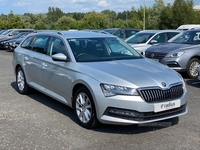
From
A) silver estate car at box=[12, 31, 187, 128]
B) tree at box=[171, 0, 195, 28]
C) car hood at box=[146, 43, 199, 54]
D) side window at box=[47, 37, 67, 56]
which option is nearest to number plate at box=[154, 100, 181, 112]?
silver estate car at box=[12, 31, 187, 128]

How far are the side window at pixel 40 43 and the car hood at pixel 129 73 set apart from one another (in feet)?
5.63

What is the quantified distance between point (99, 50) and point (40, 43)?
1723 mm

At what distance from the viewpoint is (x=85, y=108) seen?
202 inches

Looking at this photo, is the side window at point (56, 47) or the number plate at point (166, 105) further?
the side window at point (56, 47)

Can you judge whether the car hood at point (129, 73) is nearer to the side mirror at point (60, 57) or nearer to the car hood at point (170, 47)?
the side mirror at point (60, 57)

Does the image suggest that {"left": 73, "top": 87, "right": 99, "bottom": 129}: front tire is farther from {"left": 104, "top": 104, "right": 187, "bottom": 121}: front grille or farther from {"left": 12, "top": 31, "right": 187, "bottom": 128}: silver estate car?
{"left": 104, "top": 104, "right": 187, "bottom": 121}: front grille

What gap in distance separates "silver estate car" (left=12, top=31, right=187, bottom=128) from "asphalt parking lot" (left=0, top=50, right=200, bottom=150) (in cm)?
27

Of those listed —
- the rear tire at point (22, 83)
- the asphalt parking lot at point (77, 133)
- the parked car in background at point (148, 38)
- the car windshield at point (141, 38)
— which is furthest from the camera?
the car windshield at point (141, 38)

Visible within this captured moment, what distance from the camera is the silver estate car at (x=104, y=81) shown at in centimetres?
460

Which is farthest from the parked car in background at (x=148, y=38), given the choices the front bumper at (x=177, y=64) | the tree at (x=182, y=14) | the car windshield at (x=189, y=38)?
the tree at (x=182, y=14)

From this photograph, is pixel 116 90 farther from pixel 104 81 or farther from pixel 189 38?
pixel 189 38

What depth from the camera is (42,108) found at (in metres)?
6.44

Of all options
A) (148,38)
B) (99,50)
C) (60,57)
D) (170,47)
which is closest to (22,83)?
(60,57)

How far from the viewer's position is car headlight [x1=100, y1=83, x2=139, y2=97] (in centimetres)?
455
